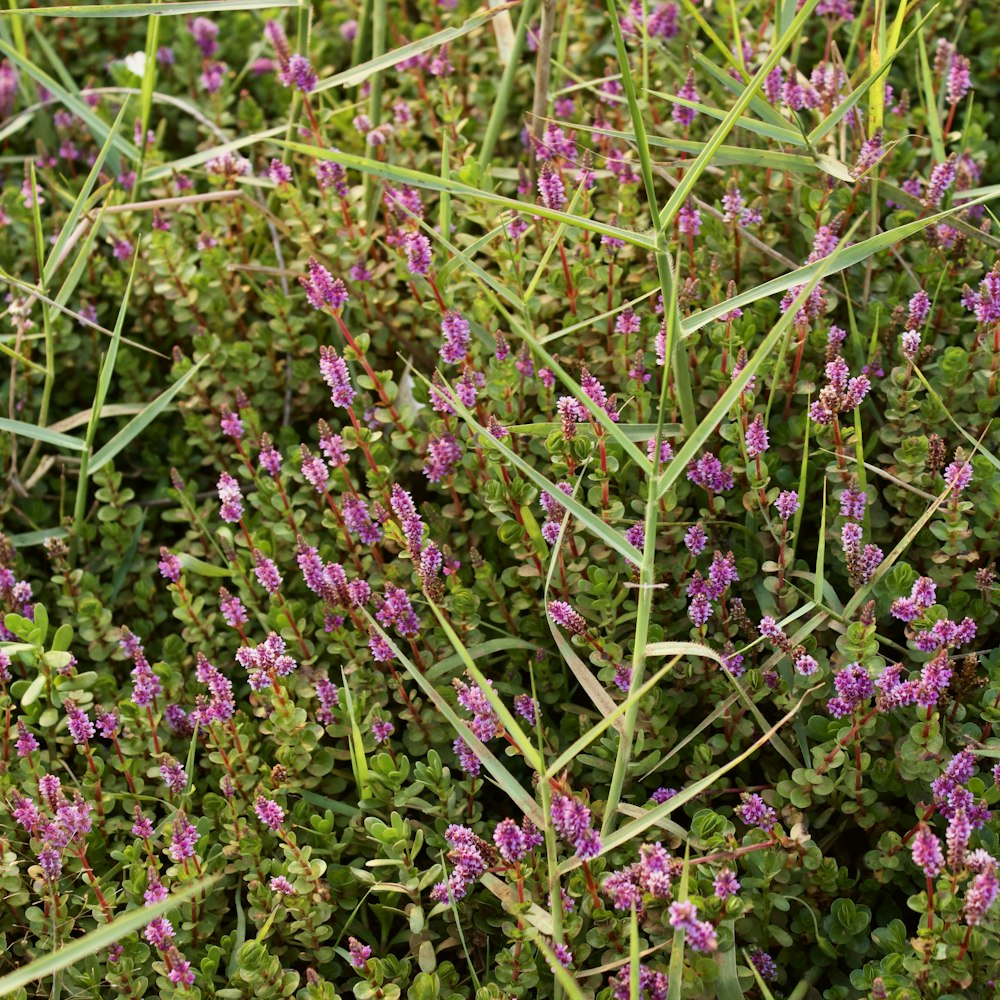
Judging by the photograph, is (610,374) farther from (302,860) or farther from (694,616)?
(302,860)

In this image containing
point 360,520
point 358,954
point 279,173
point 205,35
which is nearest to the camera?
point 358,954

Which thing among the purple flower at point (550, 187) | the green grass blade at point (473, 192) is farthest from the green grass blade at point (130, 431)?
Answer: the purple flower at point (550, 187)

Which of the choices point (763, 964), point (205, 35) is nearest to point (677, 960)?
point (763, 964)

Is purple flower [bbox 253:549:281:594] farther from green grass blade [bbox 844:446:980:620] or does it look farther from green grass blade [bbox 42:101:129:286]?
green grass blade [bbox 844:446:980:620]

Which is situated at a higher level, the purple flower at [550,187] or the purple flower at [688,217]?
the purple flower at [550,187]

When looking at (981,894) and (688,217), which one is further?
(688,217)

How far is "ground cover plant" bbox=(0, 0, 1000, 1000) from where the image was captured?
6.81 ft

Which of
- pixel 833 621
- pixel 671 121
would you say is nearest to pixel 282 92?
pixel 671 121

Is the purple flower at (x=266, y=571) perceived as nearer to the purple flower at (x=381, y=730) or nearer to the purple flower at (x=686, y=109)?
the purple flower at (x=381, y=730)

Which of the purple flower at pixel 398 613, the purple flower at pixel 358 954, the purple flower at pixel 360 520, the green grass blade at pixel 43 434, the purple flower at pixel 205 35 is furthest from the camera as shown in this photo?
the purple flower at pixel 205 35

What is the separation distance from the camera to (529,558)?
2465 millimetres

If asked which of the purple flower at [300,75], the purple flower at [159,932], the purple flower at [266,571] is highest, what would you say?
the purple flower at [300,75]

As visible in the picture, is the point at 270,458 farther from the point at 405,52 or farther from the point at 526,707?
the point at 405,52

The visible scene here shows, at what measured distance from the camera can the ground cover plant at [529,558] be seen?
2.07 meters
